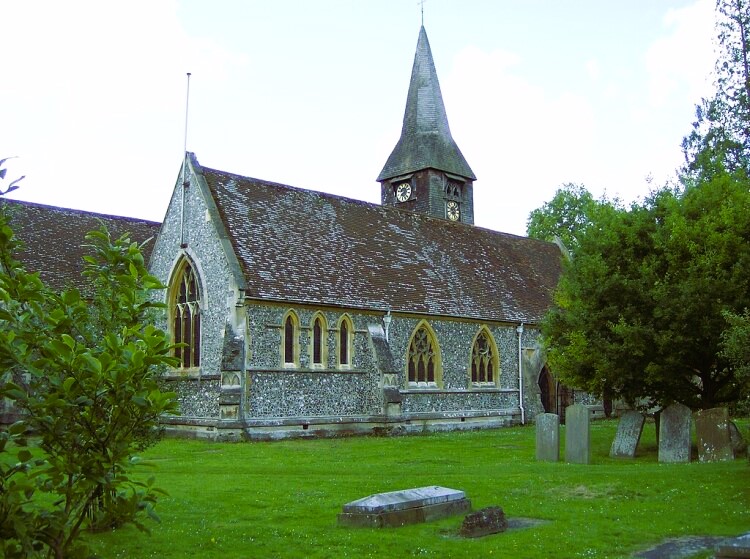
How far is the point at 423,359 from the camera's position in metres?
28.9

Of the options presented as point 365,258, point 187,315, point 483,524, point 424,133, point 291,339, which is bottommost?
point 483,524

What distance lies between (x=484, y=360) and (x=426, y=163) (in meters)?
13.9

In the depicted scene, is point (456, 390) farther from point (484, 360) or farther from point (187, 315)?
point (187, 315)

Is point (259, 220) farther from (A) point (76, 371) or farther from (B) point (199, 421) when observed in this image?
(A) point (76, 371)

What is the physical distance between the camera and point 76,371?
4695mm

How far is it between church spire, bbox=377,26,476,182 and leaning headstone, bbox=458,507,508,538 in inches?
1260

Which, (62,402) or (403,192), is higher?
(403,192)

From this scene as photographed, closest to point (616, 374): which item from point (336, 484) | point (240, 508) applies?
point (336, 484)

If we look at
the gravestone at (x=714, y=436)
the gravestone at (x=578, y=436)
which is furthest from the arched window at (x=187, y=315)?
the gravestone at (x=714, y=436)

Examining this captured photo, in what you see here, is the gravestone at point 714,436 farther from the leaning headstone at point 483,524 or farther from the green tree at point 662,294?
the leaning headstone at point 483,524

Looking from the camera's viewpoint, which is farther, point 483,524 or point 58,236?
point 58,236

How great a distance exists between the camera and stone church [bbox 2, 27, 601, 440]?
24219 mm

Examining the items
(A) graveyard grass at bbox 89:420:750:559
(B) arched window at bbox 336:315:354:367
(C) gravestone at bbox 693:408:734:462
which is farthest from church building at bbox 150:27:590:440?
(C) gravestone at bbox 693:408:734:462

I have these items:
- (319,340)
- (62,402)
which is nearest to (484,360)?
(319,340)
